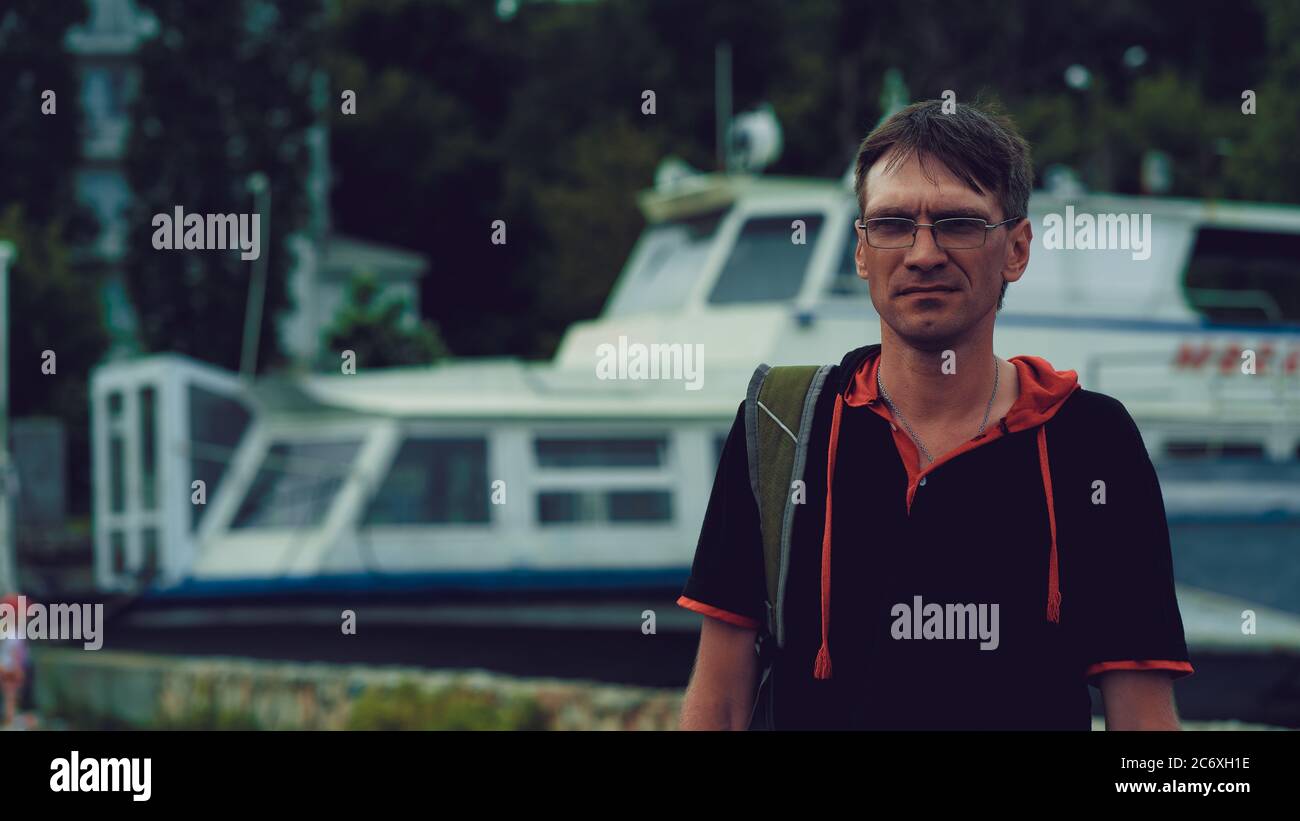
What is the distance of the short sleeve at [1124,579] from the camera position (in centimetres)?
236

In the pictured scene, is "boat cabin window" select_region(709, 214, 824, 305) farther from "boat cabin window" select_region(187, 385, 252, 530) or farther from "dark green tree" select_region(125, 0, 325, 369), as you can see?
"dark green tree" select_region(125, 0, 325, 369)

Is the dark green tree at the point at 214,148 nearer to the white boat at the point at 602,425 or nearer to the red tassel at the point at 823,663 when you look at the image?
the white boat at the point at 602,425

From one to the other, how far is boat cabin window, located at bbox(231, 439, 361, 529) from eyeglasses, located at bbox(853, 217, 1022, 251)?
356 inches

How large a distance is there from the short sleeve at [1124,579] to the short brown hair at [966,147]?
30cm

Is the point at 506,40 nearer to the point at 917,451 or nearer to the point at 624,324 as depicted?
the point at 624,324

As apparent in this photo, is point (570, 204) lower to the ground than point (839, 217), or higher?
higher

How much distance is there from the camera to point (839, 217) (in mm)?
12820

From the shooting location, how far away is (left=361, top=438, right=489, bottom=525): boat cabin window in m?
11.3

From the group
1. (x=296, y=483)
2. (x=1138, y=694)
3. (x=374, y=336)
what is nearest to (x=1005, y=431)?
(x=1138, y=694)

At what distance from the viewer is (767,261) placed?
1302 cm

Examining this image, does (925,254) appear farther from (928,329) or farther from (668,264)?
(668,264)
